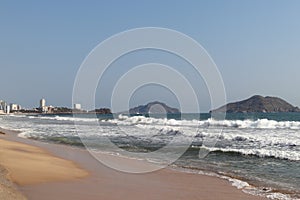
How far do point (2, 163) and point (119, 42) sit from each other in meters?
5.54

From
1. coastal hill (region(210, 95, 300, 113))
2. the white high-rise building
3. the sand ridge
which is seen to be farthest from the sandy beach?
the white high-rise building

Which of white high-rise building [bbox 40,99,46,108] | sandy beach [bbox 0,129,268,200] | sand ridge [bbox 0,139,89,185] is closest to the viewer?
sandy beach [bbox 0,129,268,200]

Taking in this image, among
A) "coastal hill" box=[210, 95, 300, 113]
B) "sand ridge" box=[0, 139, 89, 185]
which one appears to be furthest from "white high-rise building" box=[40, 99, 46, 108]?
"sand ridge" box=[0, 139, 89, 185]

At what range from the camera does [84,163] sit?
12781mm

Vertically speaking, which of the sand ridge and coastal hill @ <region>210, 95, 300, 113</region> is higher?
coastal hill @ <region>210, 95, 300, 113</region>

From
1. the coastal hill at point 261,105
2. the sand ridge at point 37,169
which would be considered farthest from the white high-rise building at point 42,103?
the sand ridge at point 37,169

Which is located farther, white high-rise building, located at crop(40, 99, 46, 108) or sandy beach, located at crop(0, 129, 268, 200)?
white high-rise building, located at crop(40, 99, 46, 108)

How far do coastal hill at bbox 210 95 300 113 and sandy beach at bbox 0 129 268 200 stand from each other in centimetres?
9923

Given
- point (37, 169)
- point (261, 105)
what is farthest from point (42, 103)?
point (37, 169)

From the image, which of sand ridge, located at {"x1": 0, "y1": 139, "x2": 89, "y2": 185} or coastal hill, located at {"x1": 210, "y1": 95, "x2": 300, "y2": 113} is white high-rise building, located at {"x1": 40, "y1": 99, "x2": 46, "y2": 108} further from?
sand ridge, located at {"x1": 0, "y1": 139, "x2": 89, "y2": 185}

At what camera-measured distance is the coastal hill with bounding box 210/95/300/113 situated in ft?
370

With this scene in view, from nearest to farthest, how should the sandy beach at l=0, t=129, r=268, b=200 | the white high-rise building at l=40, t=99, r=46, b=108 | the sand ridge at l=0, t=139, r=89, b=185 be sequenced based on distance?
the sandy beach at l=0, t=129, r=268, b=200, the sand ridge at l=0, t=139, r=89, b=185, the white high-rise building at l=40, t=99, r=46, b=108

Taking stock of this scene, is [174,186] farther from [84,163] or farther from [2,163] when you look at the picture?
[2,163]

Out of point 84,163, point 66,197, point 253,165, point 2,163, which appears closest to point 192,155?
point 253,165
